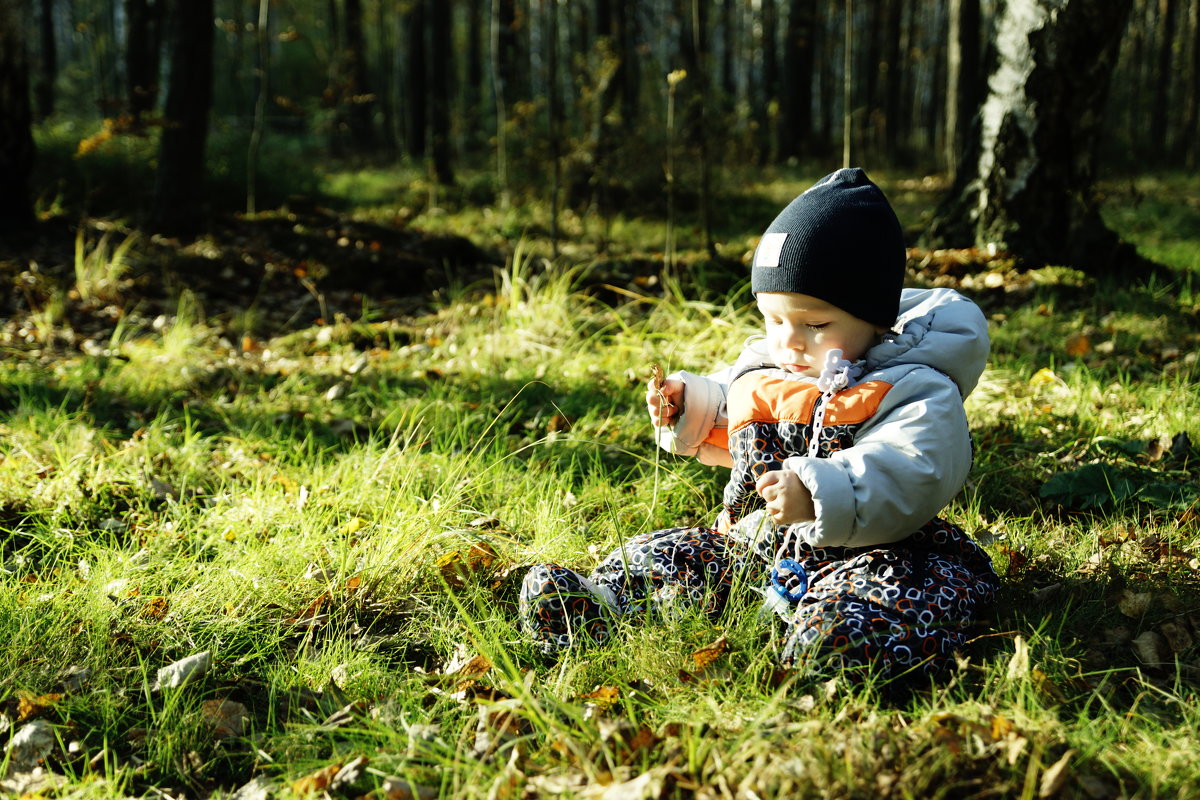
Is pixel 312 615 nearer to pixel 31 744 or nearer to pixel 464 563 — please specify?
pixel 464 563

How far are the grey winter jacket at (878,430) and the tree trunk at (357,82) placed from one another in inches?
638

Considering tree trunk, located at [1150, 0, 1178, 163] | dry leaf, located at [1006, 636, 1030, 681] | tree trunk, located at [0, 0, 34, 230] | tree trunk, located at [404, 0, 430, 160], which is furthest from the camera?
tree trunk, located at [1150, 0, 1178, 163]

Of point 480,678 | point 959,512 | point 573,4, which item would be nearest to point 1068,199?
point 959,512

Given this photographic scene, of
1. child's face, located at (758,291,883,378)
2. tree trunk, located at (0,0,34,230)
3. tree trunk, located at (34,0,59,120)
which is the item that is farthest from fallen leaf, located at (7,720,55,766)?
tree trunk, located at (34,0,59,120)

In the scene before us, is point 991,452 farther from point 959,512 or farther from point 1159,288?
point 1159,288

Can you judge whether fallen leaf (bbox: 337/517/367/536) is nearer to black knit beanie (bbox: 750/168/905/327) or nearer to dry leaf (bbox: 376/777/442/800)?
dry leaf (bbox: 376/777/442/800)

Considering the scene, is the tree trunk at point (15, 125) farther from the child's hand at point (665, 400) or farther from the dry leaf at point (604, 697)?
the dry leaf at point (604, 697)

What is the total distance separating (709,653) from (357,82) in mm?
18549

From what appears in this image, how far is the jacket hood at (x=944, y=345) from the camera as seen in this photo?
86.9 inches

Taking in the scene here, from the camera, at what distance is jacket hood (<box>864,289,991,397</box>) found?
2207 millimetres

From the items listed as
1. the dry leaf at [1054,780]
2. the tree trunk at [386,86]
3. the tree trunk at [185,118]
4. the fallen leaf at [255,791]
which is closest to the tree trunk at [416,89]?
the tree trunk at [386,86]

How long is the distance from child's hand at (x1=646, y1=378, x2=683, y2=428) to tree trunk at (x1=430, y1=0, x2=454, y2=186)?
10406 mm

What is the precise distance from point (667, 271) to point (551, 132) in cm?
133

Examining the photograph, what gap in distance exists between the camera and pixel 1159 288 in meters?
5.34
